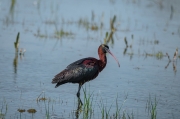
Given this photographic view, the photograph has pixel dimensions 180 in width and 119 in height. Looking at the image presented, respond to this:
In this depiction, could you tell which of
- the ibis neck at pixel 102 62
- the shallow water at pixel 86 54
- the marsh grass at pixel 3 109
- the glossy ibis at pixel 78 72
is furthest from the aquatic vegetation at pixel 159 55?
the marsh grass at pixel 3 109

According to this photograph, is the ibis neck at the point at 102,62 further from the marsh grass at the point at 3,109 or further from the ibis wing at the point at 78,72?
the marsh grass at the point at 3,109

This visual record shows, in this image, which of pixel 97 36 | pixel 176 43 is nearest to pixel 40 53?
pixel 97 36

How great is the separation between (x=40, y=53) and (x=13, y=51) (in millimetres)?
689

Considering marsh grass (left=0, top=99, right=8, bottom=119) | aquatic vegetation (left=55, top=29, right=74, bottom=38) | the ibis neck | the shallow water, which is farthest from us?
aquatic vegetation (left=55, top=29, right=74, bottom=38)

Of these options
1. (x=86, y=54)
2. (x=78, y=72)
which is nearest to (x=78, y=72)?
(x=78, y=72)

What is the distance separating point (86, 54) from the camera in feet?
44.2

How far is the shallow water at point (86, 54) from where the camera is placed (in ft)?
30.1

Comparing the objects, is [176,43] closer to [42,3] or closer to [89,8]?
[89,8]

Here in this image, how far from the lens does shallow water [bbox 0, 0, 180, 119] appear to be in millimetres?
9188

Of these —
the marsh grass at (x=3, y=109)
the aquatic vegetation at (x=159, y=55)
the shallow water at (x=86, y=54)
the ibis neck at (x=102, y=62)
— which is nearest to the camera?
the marsh grass at (x=3, y=109)

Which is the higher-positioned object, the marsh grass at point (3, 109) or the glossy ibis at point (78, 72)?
the glossy ibis at point (78, 72)

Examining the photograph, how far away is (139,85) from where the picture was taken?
10.8 meters

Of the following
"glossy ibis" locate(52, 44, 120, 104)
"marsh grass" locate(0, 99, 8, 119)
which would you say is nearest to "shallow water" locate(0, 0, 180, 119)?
"marsh grass" locate(0, 99, 8, 119)

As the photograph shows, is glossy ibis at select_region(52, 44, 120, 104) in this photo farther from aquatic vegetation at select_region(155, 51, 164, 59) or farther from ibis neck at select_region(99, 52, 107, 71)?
aquatic vegetation at select_region(155, 51, 164, 59)
